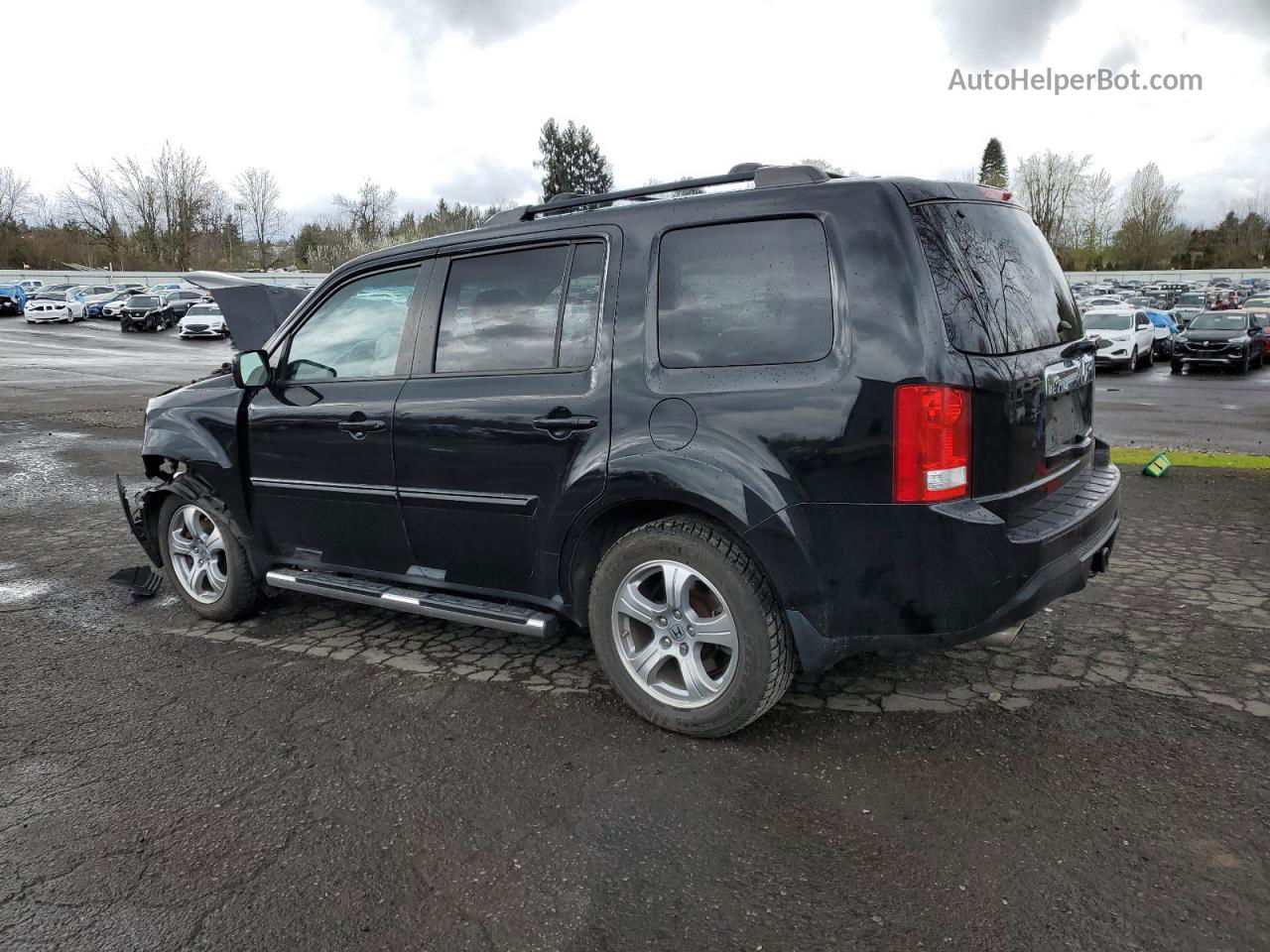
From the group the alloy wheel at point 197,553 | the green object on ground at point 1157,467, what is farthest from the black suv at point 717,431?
the green object on ground at point 1157,467

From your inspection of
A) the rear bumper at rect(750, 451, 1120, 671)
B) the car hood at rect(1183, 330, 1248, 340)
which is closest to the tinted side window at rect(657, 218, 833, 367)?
the rear bumper at rect(750, 451, 1120, 671)

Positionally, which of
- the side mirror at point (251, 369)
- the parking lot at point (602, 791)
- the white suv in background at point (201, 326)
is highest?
the white suv in background at point (201, 326)

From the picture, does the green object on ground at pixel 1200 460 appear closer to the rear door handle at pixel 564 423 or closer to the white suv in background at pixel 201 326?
the rear door handle at pixel 564 423

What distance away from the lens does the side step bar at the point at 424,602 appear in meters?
3.83

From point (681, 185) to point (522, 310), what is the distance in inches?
32.5

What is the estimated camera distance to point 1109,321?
76.0 feet

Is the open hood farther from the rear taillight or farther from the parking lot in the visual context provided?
the rear taillight

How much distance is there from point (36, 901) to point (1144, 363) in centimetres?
2708

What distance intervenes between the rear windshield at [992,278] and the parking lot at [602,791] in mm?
1462

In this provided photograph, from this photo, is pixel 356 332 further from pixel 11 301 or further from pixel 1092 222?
pixel 1092 222

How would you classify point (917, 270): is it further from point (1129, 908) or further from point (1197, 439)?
point (1197, 439)

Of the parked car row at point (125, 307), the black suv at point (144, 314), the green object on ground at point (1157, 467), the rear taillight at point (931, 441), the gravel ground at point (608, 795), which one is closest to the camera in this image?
the gravel ground at point (608, 795)

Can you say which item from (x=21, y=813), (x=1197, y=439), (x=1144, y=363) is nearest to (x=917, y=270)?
(x=21, y=813)

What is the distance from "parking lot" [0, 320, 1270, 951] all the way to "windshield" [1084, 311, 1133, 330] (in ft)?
65.3
